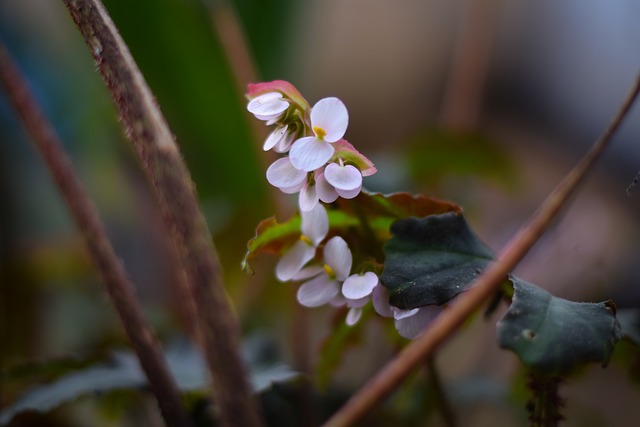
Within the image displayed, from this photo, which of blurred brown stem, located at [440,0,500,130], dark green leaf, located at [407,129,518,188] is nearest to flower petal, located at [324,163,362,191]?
dark green leaf, located at [407,129,518,188]

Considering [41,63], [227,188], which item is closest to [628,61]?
[227,188]

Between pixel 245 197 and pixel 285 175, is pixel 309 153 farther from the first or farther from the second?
pixel 245 197

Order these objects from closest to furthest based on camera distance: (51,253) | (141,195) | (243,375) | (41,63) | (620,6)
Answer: (243,375), (51,253), (141,195), (41,63), (620,6)

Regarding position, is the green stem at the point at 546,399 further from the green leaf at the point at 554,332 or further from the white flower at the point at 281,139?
the white flower at the point at 281,139

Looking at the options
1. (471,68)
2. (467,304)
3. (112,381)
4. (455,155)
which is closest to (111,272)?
(112,381)

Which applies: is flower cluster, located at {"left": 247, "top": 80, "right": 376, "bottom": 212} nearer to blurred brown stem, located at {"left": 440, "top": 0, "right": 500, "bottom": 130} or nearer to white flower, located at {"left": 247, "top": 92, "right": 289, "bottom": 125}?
white flower, located at {"left": 247, "top": 92, "right": 289, "bottom": 125}

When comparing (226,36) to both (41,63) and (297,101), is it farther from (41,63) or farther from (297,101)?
(41,63)
